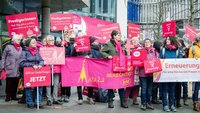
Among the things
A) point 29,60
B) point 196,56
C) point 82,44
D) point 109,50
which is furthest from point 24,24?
point 196,56

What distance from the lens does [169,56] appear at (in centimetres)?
1030

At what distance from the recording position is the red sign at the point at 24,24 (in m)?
11.0

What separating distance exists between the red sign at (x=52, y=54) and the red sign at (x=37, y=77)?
48 cm

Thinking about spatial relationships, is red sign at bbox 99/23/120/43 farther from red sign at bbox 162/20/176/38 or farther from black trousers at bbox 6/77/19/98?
black trousers at bbox 6/77/19/98

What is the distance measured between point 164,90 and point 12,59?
14.6ft

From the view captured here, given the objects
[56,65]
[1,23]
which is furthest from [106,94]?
[1,23]

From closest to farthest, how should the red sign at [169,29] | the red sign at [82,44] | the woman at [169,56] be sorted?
the woman at [169,56], the red sign at [82,44], the red sign at [169,29]

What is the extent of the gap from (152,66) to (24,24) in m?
3.87

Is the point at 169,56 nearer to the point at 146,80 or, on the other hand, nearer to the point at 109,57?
the point at 146,80

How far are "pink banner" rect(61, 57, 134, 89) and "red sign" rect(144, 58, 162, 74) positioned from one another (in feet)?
2.52

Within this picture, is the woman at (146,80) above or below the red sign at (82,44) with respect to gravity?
below

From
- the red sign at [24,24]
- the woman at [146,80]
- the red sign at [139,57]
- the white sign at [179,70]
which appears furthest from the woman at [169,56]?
the red sign at [24,24]

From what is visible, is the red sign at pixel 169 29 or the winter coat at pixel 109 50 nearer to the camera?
the winter coat at pixel 109 50

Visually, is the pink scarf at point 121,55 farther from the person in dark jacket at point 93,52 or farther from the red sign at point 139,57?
the person in dark jacket at point 93,52
